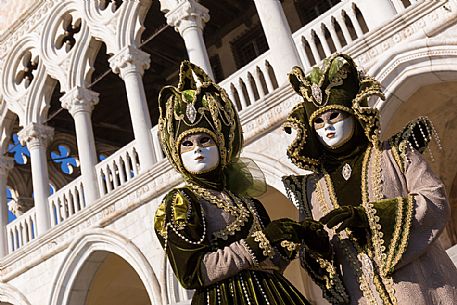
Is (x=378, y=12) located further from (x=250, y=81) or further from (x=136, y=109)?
(x=136, y=109)

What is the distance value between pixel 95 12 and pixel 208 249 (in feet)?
22.4

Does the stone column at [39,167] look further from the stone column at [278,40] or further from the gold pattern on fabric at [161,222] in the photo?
the gold pattern on fabric at [161,222]

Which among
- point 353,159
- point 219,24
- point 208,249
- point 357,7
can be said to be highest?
point 219,24

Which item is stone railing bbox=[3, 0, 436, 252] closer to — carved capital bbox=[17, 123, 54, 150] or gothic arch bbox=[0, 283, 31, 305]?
gothic arch bbox=[0, 283, 31, 305]

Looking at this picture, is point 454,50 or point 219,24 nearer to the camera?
point 454,50

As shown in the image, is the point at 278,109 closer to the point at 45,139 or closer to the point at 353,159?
the point at 353,159

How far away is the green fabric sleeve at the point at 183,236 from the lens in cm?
203

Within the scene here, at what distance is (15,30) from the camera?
9516mm

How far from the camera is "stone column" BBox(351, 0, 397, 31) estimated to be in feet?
16.8

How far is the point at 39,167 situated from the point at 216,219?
22.3 feet

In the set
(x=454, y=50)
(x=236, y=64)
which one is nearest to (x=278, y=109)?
(x=454, y=50)

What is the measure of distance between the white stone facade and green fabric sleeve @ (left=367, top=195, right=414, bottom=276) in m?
3.02

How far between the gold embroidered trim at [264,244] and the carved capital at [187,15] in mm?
5100

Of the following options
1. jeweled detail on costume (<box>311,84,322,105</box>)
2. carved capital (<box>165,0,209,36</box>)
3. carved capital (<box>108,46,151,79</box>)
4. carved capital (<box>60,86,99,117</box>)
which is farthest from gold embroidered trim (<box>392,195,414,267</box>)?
carved capital (<box>60,86,99,117</box>)
